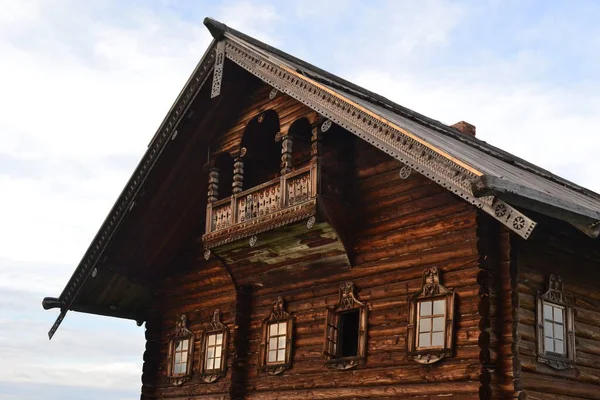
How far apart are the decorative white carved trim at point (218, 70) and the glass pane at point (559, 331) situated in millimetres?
7678

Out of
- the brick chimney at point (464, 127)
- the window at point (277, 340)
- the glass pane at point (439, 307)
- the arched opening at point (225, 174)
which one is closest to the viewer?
the glass pane at point (439, 307)

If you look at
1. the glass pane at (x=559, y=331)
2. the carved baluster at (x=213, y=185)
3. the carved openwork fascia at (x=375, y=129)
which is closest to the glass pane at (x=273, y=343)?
→ the carved baluster at (x=213, y=185)

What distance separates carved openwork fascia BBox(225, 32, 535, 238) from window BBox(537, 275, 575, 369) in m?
2.70

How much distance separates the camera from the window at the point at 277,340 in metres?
15.1

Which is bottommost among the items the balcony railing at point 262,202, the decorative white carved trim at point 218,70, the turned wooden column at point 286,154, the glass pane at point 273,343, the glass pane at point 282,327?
the glass pane at point 273,343

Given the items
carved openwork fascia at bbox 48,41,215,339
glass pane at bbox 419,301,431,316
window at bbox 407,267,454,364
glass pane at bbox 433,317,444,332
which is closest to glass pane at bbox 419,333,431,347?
window at bbox 407,267,454,364

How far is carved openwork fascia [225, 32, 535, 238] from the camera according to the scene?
34.2 ft

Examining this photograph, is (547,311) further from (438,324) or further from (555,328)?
(438,324)

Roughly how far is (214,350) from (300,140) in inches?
203

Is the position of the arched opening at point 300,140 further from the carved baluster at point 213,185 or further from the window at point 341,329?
Answer: the window at point 341,329

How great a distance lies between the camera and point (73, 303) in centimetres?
1970

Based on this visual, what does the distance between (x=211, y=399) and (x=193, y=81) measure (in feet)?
22.3

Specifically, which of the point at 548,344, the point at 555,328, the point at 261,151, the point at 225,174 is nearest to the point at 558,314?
the point at 555,328

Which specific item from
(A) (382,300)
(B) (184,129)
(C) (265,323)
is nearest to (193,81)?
(B) (184,129)
